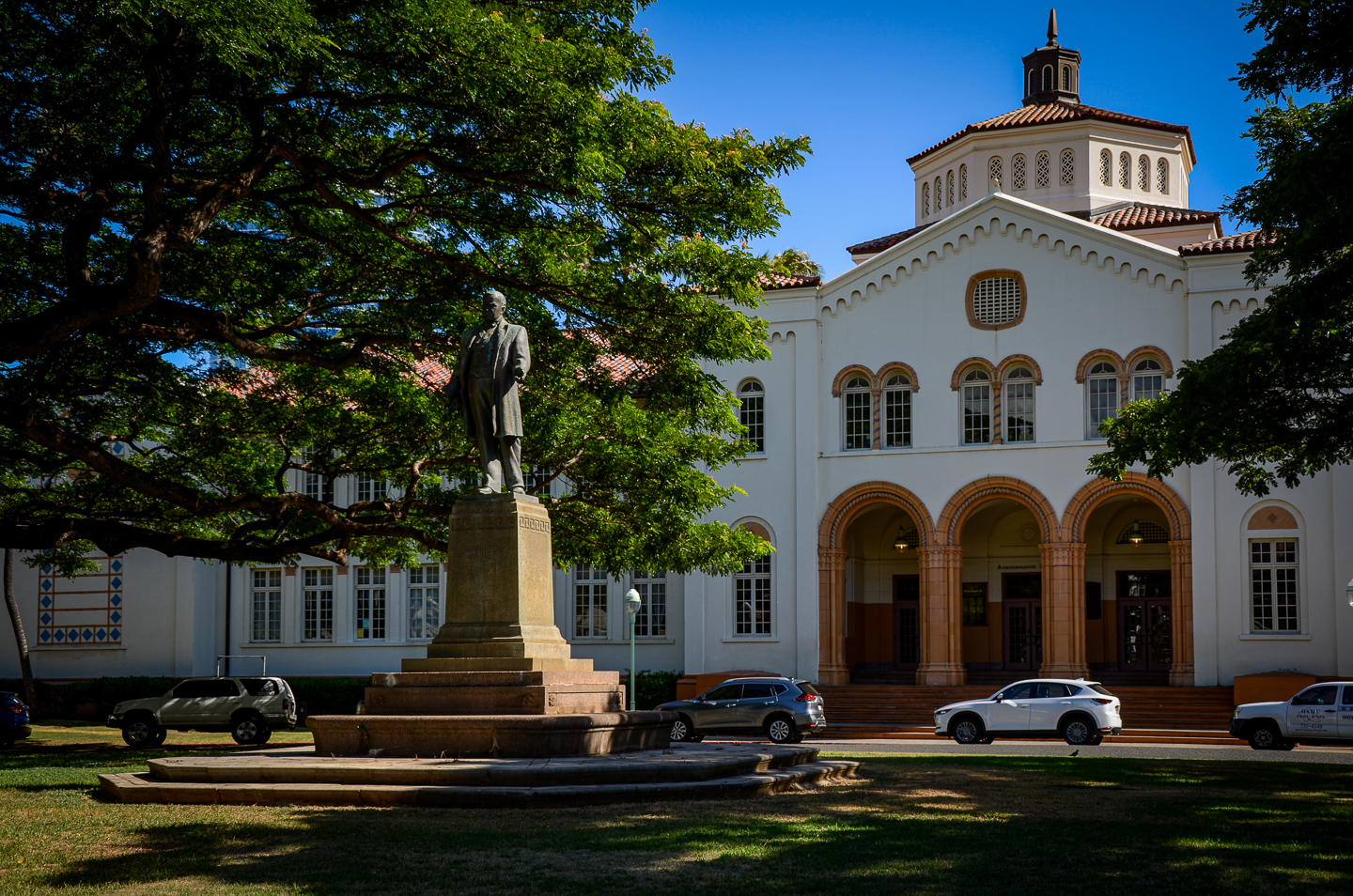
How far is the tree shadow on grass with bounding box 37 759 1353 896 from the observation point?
809 cm

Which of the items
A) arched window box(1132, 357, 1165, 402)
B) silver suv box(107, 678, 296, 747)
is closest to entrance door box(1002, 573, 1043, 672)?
arched window box(1132, 357, 1165, 402)

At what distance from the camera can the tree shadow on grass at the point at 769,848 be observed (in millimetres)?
8086

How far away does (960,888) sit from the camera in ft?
26.1

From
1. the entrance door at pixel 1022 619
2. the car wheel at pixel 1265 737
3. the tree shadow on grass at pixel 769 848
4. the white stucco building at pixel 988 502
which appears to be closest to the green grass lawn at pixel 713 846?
the tree shadow on grass at pixel 769 848

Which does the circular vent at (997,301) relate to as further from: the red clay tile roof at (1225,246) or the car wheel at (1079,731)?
the car wheel at (1079,731)

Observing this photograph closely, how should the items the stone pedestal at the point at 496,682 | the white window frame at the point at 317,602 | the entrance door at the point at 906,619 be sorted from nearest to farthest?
the stone pedestal at the point at 496,682 < the entrance door at the point at 906,619 < the white window frame at the point at 317,602

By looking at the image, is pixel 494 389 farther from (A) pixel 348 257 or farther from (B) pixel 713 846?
(B) pixel 713 846

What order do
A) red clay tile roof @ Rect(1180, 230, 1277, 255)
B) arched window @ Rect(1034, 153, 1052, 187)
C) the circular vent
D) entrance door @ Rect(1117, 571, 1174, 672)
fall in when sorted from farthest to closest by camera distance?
arched window @ Rect(1034, 153, 1052, 187)
entrance door @ Rect(1117, 571, 1174, 672)
the circular vent
red clay tile roof @ Rect(1180, 230, 1277, 255)

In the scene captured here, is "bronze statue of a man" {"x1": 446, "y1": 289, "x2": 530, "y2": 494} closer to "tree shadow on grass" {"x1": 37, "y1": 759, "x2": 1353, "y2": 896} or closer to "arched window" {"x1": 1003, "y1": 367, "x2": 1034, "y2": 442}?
"tree shadow on grass" {"x1": 37, "y1": 759, "x2": 1353, "y2": 896}

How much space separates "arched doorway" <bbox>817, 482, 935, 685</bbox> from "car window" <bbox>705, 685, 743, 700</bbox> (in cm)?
749

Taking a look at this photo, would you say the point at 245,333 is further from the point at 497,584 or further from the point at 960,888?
the point at 960,888

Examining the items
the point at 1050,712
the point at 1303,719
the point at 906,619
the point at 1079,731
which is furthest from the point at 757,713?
the point at 906,619

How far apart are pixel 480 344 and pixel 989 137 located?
28.6 meters

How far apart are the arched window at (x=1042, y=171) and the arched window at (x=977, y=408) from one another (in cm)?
814
